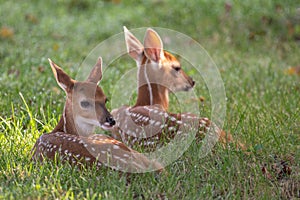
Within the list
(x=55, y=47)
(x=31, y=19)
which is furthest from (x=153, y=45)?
(x=31, y=19)

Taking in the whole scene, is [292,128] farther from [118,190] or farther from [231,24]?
[231,24]

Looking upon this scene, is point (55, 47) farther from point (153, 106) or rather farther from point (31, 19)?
point (153, 106)

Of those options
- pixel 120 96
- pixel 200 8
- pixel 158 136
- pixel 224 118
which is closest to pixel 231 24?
pixel 200 8

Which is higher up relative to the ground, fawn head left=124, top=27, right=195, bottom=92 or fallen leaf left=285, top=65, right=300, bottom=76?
fawn head left=124, top=27, right=195, bottom=92

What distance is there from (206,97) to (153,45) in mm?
1055

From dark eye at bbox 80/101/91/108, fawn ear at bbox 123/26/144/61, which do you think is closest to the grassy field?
dark eye at bbox 80/101/91/108

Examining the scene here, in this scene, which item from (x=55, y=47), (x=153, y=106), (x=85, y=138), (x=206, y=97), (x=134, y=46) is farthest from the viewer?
(x=55, y=47)

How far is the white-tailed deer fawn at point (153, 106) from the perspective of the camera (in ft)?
16.4

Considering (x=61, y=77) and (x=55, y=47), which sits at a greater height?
(x=61, y=77)

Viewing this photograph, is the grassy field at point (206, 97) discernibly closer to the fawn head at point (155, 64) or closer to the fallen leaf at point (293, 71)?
the fallen leaf at point (293, 71)

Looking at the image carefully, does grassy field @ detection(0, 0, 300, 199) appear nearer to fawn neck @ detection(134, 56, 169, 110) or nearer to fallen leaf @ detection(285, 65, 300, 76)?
fallen leaf @ detection(285, 65, 300, 76)

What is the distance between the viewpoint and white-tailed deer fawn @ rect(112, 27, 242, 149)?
4.99 meters

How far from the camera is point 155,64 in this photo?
5914 millimetres

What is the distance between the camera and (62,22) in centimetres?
955
